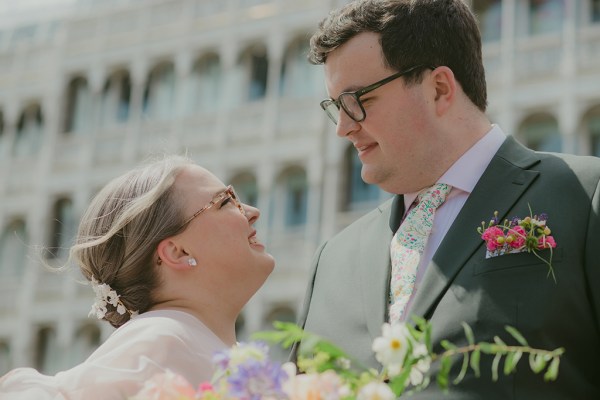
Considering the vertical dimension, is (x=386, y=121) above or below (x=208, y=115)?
above

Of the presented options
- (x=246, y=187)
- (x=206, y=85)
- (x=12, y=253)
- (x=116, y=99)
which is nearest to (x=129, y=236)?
(x=246, y=187)

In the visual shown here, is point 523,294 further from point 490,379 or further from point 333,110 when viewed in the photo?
point 333,110

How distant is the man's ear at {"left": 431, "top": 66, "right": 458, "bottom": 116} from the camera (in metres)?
4.42

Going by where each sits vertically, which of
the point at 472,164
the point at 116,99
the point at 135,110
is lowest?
the point at 135,110

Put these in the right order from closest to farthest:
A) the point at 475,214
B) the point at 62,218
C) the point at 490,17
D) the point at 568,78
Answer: the point at 475,214, the point at 568,78, the point at 490,17, the point at 62,218

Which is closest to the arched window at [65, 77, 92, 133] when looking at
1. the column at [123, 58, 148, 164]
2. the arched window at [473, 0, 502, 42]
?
the column at [123, 58, 148, 164]

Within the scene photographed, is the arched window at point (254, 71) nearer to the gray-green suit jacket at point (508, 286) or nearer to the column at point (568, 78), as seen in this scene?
the column at point (568, 78)

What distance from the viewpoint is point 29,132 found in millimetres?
34344

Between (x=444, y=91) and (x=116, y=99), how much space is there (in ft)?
95.2

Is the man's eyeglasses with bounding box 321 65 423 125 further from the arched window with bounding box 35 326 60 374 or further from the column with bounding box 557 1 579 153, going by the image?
the arched window with bounding box 35 326 60 374

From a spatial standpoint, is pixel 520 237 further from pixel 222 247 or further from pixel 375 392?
pixel 375 392

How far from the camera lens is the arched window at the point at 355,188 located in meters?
26.9

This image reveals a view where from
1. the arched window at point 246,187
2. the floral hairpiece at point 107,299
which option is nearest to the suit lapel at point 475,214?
the floral hairpiece at point 107,299

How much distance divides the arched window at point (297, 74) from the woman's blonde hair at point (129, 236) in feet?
81.0
